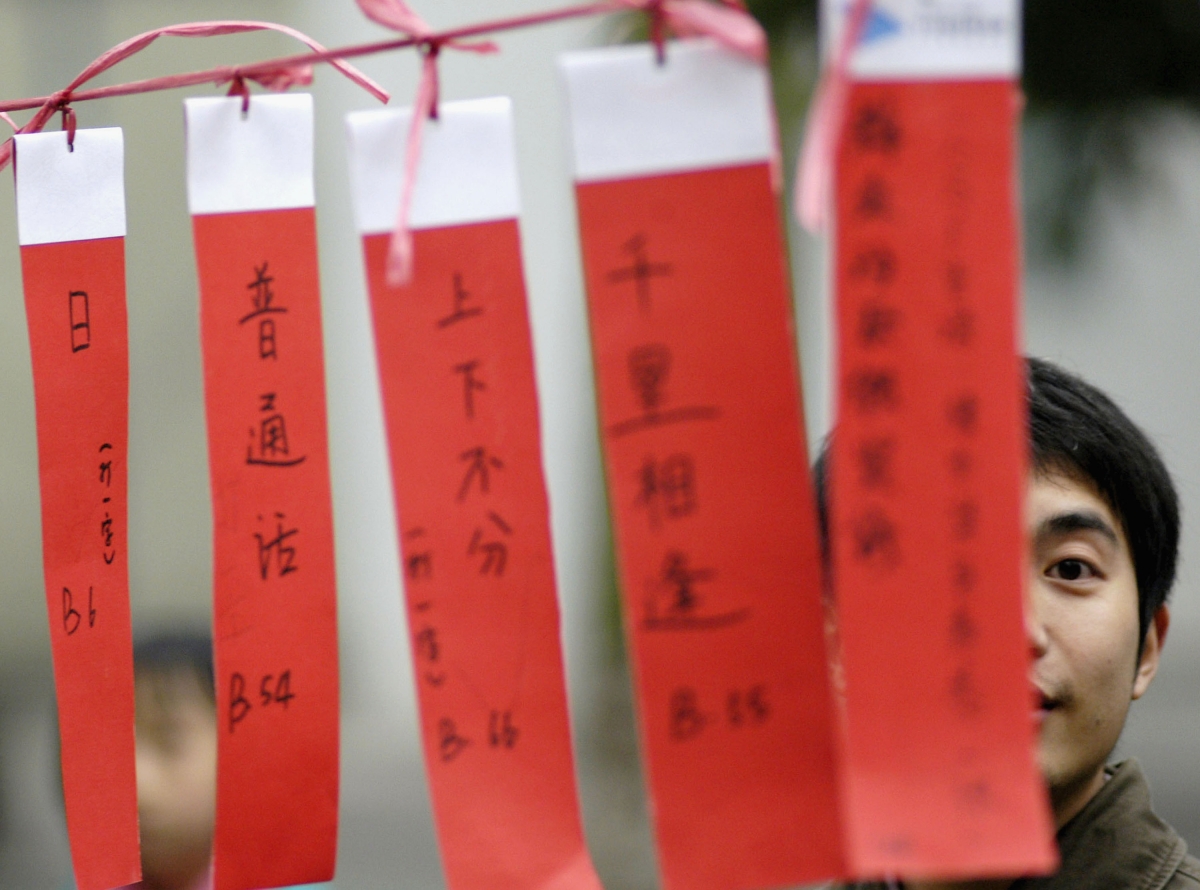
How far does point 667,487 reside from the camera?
63 cm

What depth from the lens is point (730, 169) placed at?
2.07 feet

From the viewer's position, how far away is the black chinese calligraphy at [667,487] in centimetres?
63

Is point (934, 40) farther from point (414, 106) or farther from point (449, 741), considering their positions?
point (449, 741)

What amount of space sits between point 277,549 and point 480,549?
0.49 feet

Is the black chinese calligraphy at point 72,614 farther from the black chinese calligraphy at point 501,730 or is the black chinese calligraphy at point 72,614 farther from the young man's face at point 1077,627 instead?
the young man's face at point 1077,627

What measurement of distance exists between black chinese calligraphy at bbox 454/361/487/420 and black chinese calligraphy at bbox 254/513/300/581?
0.15 m

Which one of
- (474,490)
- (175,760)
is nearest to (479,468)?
(474,490)

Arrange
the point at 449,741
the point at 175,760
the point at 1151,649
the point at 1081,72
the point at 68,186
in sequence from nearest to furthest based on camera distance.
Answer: the point at 449,741, the point at 68,186, the point at 1151,649, the point at 175,760, the point at 1081,72

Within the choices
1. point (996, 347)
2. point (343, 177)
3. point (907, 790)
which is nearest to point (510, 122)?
point (996, 347)

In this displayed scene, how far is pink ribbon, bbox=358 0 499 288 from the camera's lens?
0.67 m

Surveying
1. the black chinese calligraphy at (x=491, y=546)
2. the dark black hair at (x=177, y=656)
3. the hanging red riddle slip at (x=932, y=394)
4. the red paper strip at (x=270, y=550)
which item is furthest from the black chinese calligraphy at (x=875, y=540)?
the dark black hair at (x=177, y=656)

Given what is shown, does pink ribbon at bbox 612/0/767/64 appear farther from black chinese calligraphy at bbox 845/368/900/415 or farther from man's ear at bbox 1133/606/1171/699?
man's ear at bbox 1133/606/1171/699

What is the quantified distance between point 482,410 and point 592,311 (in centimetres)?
10

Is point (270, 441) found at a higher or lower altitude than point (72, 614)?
higher
